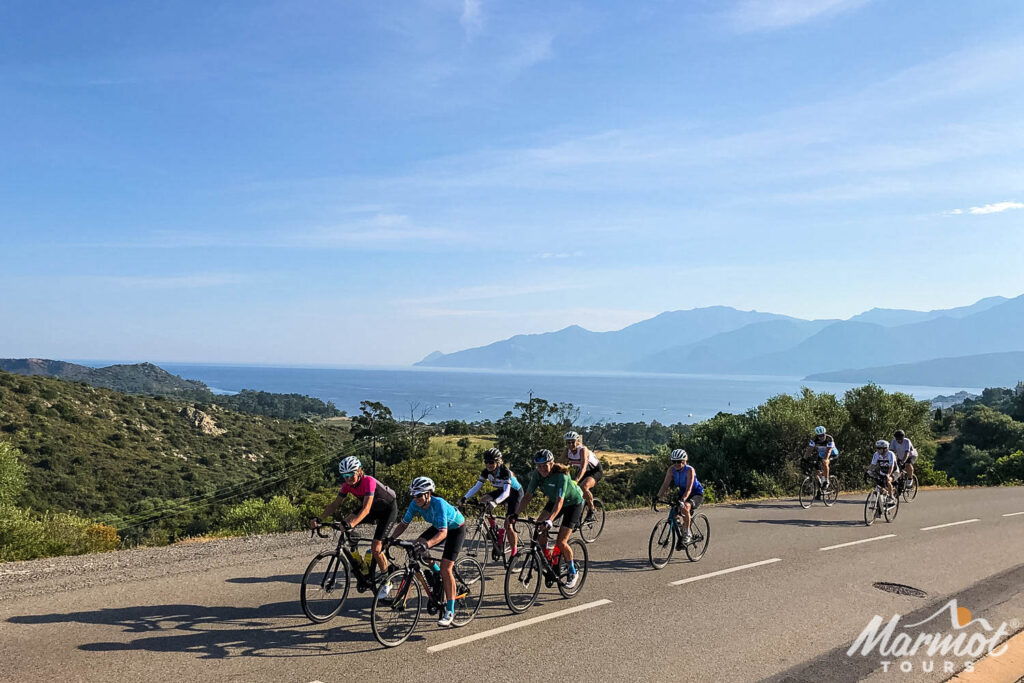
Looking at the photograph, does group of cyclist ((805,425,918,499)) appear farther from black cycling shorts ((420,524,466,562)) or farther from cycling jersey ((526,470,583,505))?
black cycling shorts ((420,524,466,562))

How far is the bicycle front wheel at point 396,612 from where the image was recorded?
24.0ft

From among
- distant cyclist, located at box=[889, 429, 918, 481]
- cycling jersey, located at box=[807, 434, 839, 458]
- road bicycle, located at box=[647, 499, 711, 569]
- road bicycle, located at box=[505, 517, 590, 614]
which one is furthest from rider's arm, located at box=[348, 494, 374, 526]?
distant cyclist, located at box=[889, 429, 918, 481]

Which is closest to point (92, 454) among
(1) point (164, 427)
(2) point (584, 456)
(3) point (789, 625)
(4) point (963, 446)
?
(1) point (164, 427)

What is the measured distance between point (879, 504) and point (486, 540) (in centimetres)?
1165

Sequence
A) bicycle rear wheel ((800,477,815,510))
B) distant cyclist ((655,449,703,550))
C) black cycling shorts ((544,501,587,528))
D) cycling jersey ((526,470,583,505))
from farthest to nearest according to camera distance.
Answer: bicycle rear wheel ((800,477,815,510)) → distant cyclist ((655,449,703,550)) → black cycling shorts ((544,501,587,528)) → cycling jersey ((526,470,583,505))

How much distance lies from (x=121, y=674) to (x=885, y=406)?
32.3 metres

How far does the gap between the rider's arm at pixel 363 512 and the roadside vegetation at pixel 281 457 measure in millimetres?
8037

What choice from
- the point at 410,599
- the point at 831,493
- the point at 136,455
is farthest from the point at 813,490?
the point at 136,455

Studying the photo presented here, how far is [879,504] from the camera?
1664cm

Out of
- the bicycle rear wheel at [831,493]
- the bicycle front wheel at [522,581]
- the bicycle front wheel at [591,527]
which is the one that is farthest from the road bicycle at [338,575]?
the bicycle rear wheel at [831,493]

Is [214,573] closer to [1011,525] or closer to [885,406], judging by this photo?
[1011,525]

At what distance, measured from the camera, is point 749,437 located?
28.9m

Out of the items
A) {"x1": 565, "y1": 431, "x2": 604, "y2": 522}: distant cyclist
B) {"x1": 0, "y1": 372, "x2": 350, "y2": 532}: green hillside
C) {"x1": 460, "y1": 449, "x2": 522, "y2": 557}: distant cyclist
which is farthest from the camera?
{"x1": 0, "y1": 372, "x2": 350, "y2": 532}: green hillside

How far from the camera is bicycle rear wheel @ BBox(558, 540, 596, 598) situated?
30.4 feet
